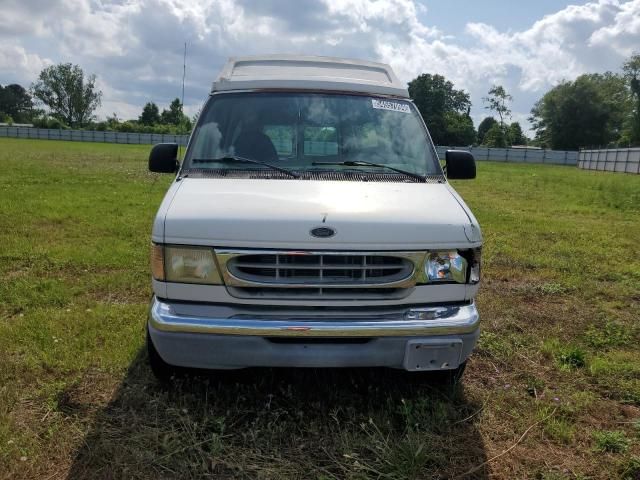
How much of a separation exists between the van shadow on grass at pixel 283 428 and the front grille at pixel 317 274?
A: 79 centimetres

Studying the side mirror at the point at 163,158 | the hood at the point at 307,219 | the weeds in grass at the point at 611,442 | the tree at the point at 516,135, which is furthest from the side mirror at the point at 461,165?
the tree at the point at 516,135

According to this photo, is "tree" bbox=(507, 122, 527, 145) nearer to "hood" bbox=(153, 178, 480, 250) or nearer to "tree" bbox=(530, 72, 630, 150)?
"tree" bbox=(530, 72, 630, 150)

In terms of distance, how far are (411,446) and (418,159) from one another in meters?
2.08

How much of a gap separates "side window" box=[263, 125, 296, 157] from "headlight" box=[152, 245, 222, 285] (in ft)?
3.99

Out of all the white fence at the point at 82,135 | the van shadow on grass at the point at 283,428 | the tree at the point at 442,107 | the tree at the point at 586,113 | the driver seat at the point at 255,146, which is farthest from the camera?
the tree at the point at 442,107

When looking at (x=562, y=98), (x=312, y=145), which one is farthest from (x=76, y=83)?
(x=312, y=145)

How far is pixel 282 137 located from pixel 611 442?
9.76 ft

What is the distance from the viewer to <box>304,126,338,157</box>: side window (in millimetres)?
4045

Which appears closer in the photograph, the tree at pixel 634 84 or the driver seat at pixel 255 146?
the driver seat at pixel 255 146

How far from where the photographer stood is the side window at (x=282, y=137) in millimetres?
4000

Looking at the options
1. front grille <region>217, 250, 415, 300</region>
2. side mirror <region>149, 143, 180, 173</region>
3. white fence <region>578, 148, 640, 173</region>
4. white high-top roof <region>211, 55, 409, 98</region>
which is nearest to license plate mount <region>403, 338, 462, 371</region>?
front grille <region>217, 250, 415, 300</region>

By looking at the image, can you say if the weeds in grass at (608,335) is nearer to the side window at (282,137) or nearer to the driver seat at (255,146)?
the side window at (282,137)

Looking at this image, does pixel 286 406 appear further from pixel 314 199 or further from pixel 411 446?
pixel 314 199

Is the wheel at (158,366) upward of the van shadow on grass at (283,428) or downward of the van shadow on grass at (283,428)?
upward
